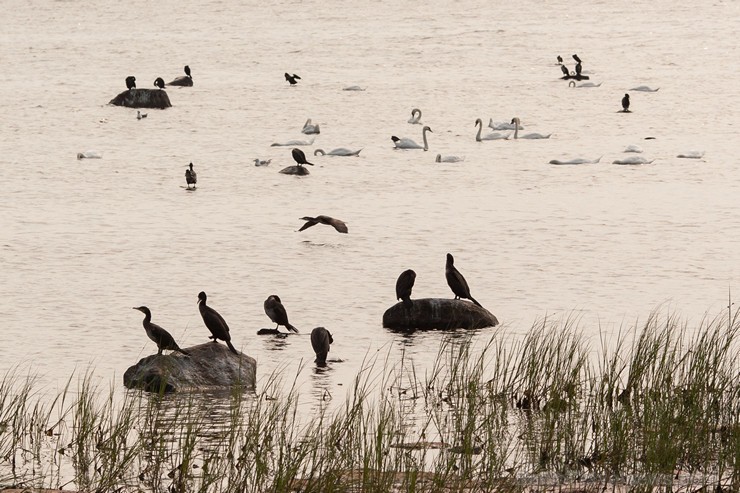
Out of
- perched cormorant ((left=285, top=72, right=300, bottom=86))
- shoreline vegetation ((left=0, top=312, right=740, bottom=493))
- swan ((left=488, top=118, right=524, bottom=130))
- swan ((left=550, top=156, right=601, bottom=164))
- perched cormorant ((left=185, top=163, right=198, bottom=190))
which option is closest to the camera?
shoreline vegetation ((left=0, top=312, right=740, bottom=493))

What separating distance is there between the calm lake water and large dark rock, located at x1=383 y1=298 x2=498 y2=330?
0.22 metres

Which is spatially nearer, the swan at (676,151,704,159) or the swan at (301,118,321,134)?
the swan at (676,151,704,159)

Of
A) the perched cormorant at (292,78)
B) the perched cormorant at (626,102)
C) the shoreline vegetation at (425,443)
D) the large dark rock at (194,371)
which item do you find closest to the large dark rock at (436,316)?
the large dark rock at (194,371)

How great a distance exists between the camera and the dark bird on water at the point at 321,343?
46.1 feet

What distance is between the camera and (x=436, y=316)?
16078mm

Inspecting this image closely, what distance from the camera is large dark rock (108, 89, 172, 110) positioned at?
40500 millimetres

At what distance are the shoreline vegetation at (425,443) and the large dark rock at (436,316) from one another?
10.8ft

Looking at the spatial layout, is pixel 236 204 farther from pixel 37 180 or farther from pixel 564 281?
pixel 564 281

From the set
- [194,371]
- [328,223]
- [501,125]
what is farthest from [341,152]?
[194,371]

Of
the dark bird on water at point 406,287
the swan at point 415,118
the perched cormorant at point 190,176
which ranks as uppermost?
the swan at point 415,118

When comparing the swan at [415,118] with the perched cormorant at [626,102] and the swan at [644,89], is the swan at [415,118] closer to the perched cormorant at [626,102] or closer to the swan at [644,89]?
the perched cormorant at [626,102]

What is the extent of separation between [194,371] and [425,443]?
420 cm

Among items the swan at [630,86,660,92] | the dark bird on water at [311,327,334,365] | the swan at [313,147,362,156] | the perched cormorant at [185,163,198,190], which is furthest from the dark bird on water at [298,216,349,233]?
the swan at [630,86,660,92]

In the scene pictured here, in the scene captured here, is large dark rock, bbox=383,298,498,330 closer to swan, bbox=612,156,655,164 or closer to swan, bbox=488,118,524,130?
swan, bbox=612,156,655,164
